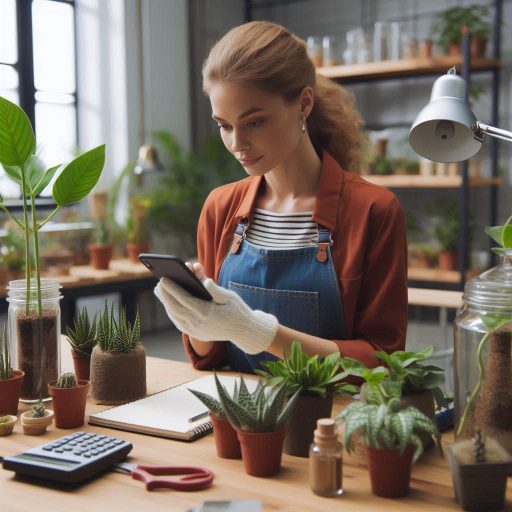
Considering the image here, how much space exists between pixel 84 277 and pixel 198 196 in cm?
171

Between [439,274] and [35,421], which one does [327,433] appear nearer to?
[35,421]

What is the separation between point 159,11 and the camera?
19.6 feet

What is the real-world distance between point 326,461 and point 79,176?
0.74 metres

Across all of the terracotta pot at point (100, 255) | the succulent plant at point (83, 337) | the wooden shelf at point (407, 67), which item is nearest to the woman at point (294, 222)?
the succulent plant at point (83, 337)

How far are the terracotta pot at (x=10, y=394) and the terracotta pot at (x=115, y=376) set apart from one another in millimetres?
146

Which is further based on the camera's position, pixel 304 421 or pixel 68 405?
pixel 68 405

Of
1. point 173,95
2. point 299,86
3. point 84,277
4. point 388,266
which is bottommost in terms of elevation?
point 84,277

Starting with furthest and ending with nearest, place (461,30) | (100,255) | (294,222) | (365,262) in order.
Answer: (461,30), (100,255), (294,222), (365,262)

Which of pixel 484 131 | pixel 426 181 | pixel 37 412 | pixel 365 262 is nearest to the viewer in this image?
pixel 484 131

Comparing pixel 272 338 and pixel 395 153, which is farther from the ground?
pixel 395 153

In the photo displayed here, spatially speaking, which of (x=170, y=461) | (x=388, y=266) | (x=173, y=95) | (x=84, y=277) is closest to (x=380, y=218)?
(x=388, y=266)

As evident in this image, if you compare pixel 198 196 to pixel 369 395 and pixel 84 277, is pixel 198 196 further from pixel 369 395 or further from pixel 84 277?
pixel 369 395

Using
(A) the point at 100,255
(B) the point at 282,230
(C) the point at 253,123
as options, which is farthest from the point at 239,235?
(A) the point at 100,255

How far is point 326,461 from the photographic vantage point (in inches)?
39.7
